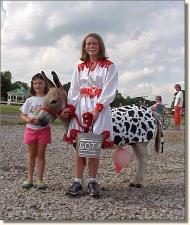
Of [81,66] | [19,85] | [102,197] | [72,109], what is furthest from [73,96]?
[102,197]

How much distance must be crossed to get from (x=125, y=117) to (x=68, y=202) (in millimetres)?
848

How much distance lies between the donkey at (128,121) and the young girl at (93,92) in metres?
0.10

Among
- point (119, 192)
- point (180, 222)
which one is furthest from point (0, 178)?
point (180, 222)

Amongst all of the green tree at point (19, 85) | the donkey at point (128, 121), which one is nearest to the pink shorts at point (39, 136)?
the donkey at point (128, 121)

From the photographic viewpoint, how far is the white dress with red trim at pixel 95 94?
10.3 feet

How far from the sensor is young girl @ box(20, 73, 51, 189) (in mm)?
3400

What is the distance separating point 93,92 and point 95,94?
0.9 inches

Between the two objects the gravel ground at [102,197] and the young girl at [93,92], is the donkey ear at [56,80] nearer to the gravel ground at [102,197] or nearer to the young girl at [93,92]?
the young girl at [93,92]

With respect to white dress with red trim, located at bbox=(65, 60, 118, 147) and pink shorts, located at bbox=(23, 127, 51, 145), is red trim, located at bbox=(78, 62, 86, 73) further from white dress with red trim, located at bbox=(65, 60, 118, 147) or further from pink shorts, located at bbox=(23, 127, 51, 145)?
pink shorts, located at bbox=(23, 127, 51, 145)

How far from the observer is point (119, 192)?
11.3 ft

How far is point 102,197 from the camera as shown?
3.25 meters

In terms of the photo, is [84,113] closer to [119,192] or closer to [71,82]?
[71,82]

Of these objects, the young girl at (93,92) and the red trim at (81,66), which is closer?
the young girl at (93,92)

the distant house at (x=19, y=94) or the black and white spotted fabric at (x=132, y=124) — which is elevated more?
the distant house at (x=19, y=94)
